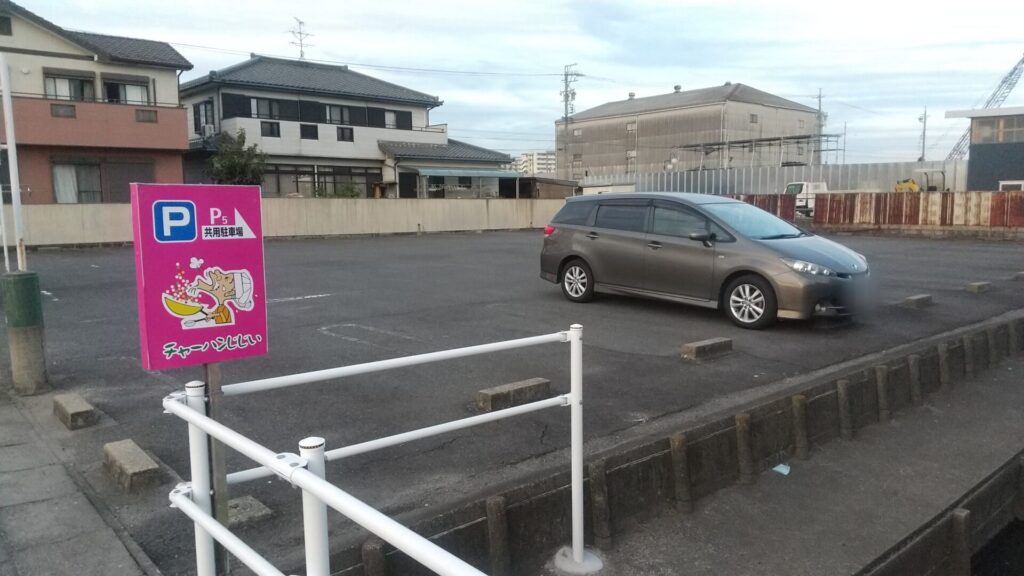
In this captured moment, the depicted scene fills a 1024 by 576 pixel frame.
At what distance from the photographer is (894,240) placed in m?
25.8

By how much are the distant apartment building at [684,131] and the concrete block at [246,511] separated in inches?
2236

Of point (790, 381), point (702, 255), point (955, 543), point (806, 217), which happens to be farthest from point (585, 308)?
point (806, 217)

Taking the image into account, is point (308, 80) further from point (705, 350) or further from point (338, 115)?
point (705, 350)

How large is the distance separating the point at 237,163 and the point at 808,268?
84.6 ft

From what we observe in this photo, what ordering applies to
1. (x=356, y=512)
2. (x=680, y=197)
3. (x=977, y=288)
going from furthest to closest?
(x=977, y=288) → (x=680, y=197) → (x=356, y=512)

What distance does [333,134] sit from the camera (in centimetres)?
3559

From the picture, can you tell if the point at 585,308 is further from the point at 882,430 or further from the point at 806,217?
the point at 806,217

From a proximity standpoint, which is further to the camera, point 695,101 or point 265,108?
point 695,101

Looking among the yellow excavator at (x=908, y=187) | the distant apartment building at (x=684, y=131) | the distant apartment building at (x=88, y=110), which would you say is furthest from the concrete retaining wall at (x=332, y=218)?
the distant apartment building at (x=684, y=131)

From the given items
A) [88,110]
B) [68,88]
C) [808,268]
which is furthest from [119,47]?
[808,268]

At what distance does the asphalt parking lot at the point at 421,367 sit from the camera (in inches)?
175

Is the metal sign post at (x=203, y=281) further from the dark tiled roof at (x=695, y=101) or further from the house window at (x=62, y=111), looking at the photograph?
the dark tiled roof at (x=695, y=101)

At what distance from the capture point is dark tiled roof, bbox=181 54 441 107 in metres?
33.5

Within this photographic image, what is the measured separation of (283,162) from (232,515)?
1289 inches
